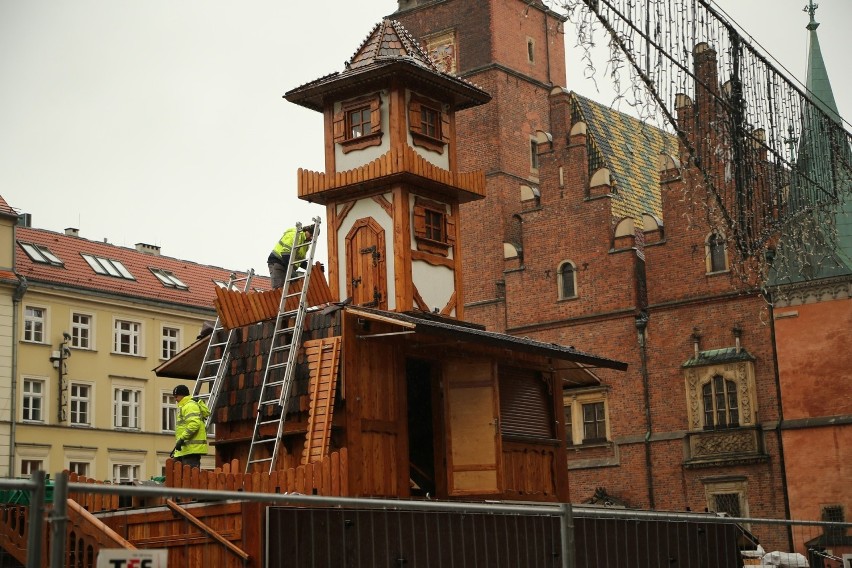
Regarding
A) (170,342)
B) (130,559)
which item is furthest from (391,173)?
(170,342)

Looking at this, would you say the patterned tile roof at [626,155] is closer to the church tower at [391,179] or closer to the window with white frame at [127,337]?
the church tower at [391,179]

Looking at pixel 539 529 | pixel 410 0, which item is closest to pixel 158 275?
pixel 410 0

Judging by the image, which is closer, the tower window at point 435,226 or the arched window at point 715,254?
the tower window at point 435,226

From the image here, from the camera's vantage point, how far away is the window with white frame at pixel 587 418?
37.0 meters

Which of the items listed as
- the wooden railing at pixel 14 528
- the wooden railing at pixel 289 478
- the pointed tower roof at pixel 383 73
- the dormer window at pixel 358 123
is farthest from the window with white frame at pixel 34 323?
the wooden railing at pixel 14 528

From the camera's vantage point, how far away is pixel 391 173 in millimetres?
21922

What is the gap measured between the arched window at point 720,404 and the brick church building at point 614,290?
0.13ft

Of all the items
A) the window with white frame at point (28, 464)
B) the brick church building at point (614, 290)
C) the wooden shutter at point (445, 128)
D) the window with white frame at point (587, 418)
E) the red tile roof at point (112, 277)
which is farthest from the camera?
the red tile roof at point (112, 277)

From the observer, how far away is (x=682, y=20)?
1661cm

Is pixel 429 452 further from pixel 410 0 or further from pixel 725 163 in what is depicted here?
pixel 410 0

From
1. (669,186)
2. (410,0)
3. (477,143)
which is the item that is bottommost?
(669,186)

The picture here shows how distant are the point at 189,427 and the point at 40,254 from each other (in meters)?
32.5

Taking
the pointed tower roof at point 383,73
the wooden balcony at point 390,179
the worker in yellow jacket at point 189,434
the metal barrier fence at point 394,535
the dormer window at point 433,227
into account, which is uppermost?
the pointed tower roof at point 383,73

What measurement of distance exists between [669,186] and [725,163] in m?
18.5
